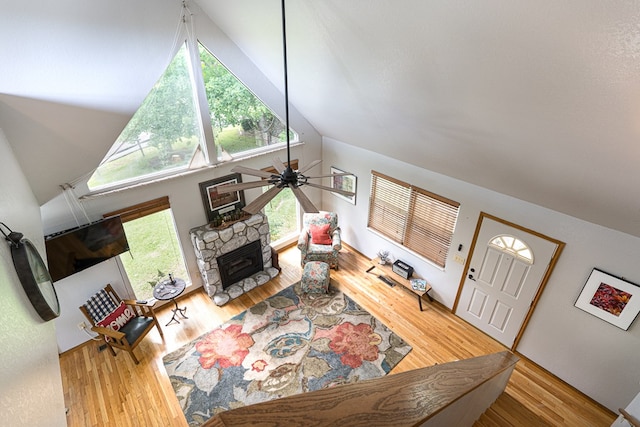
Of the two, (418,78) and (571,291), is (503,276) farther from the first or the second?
(418,78)

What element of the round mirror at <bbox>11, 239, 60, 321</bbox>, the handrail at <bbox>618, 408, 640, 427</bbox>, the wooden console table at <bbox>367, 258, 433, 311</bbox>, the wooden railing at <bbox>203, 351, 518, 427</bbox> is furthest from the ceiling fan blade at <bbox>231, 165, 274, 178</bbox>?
the handrail at <bbox>618, 408, 640, 427</bbox>

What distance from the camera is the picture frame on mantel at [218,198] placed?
200 inches

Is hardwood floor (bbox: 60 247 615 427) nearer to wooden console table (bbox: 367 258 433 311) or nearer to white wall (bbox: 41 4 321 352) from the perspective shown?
wooden console table (bbox: 367 258 433 311)

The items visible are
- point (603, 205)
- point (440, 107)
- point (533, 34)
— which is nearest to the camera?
point (533, 34)

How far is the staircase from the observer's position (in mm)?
2316

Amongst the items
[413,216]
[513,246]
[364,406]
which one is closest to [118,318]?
[364,406]

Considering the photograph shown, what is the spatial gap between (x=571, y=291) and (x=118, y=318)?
6.23 meters

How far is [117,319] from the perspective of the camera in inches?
176

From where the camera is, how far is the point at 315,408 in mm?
902

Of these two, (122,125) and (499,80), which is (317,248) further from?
(499,80)

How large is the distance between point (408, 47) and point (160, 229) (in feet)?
14.7

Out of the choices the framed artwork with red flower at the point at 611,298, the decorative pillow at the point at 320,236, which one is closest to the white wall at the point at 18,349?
the decorative pillow at the point at 320,236

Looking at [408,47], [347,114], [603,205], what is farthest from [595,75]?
[347,114]

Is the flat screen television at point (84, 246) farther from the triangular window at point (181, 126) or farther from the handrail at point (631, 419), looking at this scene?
the handrail at point (631, 419)
